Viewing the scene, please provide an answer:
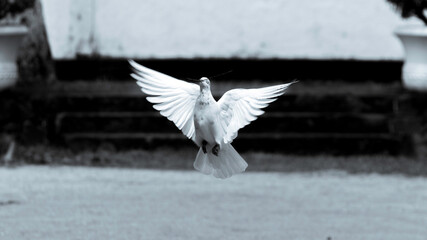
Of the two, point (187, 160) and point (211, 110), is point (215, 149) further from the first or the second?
point (187, 160)

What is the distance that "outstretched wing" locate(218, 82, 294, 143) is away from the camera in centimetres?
573

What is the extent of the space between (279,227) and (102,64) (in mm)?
5227

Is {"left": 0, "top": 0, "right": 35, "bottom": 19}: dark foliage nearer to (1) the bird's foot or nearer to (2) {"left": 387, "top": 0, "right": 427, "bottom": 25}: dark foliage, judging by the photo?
(2) {"left": 387, "top": 0, "right": 427, "bottom": 25}: dark foliage

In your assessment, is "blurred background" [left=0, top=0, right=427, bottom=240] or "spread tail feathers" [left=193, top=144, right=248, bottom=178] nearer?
"spread tail feathers" [left=193, top=144, right=248, bottom=178]

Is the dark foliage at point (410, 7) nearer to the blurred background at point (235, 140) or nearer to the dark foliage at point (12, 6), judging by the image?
the blurred background at point (235, 140)

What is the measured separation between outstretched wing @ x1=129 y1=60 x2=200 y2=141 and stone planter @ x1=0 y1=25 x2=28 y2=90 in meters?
5.82

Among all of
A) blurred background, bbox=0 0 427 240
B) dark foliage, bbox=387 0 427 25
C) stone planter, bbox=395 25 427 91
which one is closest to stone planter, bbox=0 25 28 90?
blurred background, bbox=0 0 427 240

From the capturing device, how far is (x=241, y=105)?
586 centimetres

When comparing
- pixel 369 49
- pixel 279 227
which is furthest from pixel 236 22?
pixel 279 227

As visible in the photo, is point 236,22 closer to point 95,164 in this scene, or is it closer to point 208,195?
point 95,164

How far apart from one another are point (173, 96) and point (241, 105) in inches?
15.7

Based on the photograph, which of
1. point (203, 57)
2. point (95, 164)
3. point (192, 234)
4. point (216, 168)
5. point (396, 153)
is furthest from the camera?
point (203, 57)

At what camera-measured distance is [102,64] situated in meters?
12.6

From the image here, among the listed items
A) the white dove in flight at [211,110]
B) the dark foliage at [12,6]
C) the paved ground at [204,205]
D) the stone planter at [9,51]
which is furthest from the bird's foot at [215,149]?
the stone planter at [9,51]
